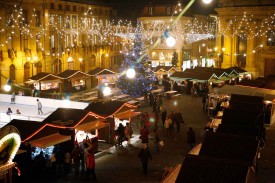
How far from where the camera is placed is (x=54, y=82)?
121 ft

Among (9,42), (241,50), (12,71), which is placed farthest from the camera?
(241,50)

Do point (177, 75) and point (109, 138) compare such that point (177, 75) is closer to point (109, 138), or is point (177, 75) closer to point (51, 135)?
point (109, 138)

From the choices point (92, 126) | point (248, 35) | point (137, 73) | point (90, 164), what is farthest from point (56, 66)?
point (90, 164)

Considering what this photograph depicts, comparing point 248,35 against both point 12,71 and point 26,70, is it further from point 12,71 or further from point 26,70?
point 12,71

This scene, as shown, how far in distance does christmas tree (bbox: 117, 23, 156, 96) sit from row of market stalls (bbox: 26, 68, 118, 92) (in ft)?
15.6

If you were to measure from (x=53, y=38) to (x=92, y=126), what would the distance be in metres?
27.1

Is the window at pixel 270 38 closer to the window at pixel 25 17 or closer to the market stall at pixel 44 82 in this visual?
the market stall at pixel 44 82

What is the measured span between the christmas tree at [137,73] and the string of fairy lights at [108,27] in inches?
293

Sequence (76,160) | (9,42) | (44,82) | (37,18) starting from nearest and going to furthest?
(76,160) → (44,82) → (9,42) → (37,18)

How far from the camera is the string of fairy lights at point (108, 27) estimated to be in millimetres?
38594

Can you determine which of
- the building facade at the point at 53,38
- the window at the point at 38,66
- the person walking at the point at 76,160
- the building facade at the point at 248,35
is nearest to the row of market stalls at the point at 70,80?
the building facade at the point at 53,38

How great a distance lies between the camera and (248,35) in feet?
147

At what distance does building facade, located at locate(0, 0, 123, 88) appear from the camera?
3756cm

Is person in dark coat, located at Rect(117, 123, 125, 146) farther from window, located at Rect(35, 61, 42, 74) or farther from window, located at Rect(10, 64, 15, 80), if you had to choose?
window, located at Rect(35, 61, 42, 74)
